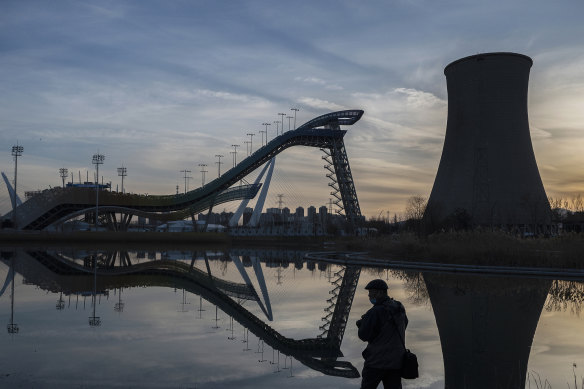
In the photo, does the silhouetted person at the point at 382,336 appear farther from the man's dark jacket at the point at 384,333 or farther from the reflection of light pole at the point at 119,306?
the reflection of light pole at the point at 119,306

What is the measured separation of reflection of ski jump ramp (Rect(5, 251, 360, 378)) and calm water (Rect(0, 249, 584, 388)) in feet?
0.14

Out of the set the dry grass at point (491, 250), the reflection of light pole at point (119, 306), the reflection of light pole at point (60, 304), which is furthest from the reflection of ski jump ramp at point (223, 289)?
the dry grass at point (491, 250)

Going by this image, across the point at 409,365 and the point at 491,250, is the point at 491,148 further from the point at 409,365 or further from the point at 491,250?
the point at 409,365

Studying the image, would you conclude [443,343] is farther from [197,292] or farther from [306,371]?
[197,292]

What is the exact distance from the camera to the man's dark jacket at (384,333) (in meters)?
4.70

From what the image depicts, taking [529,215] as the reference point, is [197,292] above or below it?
below

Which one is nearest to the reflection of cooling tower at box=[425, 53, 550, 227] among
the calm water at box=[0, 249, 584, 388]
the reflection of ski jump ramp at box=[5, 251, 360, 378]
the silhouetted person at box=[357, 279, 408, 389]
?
the reflection of ski jump ramp at box=[5, 251, 360, 378]

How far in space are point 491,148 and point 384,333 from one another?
43208mm

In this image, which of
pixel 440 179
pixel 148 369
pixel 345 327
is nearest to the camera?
pixel 148 369

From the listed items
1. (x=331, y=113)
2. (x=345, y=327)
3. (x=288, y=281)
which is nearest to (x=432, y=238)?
(x=288, y=281)

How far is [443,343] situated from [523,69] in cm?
4206

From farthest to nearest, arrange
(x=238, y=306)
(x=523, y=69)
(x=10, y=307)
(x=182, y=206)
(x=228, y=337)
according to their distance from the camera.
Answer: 1. (x=182, y=206)
2. (x=523, y=69)
3. (x=238, y=306)
4. (x=10, y=307)
5. (x=228, y=337)

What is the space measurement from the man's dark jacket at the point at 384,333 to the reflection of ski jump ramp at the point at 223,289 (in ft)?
8.38

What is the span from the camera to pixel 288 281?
63.4ft
